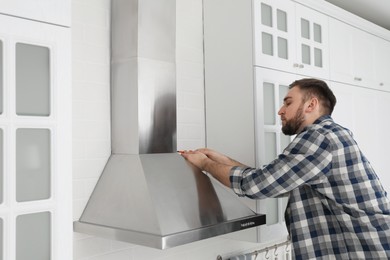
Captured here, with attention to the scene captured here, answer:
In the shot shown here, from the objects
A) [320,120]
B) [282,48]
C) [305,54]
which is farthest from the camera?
[305,54]

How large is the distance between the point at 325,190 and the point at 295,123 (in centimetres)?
36

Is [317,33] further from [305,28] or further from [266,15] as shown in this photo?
[266,15]

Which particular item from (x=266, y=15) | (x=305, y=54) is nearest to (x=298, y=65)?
(x=305, y=54)

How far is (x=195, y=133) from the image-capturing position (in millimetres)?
2420

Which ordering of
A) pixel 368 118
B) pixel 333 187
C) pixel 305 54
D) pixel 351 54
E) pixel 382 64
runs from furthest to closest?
pixel 382 64 → pixel 368 118 → pixel 351 54 → pixel 305 54 → pixel 333 187

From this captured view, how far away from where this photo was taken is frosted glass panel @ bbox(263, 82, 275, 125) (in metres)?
2.32

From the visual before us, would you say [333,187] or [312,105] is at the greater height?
[312,105]

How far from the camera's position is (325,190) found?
1834mm

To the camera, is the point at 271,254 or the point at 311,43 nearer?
the point at 311,43

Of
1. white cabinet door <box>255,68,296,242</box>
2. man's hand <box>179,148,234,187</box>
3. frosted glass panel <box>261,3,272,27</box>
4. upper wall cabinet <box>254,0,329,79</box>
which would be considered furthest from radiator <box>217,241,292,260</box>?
frosted glass panel <box>261,3,272,27</box>

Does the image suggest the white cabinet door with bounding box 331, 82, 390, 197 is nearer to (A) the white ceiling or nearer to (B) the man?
(A) the white ceiling

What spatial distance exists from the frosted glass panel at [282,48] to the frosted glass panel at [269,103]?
20 centimetres

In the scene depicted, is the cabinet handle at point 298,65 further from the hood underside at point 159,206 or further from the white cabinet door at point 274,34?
the hood underside at point 159,206

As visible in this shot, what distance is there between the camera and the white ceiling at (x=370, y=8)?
11.1ft
